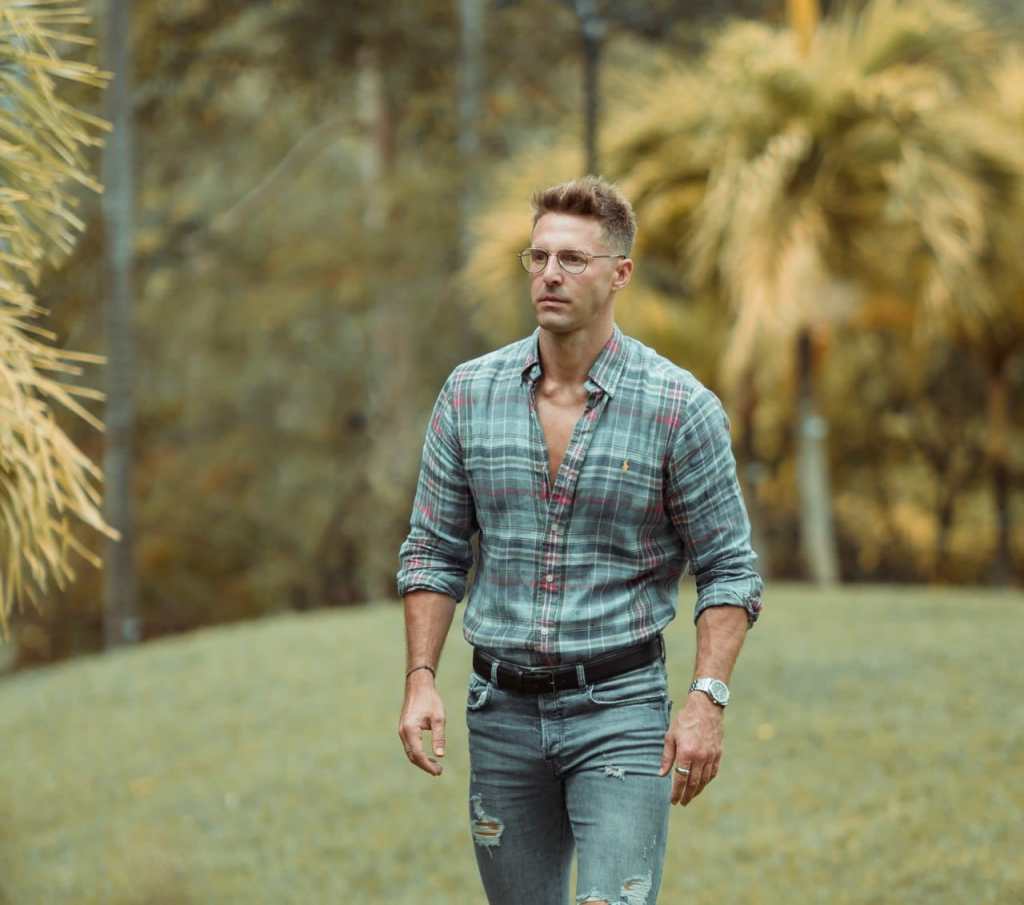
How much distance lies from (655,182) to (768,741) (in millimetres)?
7989

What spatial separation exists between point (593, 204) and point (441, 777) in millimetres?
6094

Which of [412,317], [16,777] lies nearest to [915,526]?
[412,317]

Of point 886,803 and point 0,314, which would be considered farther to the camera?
point 886,803

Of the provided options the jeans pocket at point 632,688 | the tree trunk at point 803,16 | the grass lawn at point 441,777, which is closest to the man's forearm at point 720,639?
the jeans pocket at point 632,688

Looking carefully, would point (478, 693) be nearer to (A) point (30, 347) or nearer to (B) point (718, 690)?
(B) point (718, 690)

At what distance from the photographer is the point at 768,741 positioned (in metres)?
8.88

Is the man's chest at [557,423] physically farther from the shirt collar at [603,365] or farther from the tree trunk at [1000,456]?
the tree trunk at [1000,456]

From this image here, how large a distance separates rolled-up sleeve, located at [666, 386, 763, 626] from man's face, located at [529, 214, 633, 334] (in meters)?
0.30

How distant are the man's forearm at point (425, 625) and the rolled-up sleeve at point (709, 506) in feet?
1.82

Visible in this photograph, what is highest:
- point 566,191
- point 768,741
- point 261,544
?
point 566,191

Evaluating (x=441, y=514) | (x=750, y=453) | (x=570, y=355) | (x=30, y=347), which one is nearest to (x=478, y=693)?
(x=441, y=514)

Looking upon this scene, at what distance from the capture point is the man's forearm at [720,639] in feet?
11.1

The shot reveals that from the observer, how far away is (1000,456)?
2169cm

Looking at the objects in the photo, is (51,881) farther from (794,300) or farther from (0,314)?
(794,300)
